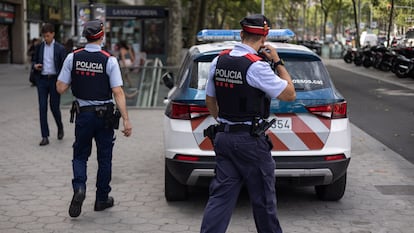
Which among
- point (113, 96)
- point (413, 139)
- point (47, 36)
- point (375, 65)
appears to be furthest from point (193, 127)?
point (375, 65)

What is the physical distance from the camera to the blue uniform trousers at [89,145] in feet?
17.5

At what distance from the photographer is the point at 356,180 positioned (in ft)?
23.1

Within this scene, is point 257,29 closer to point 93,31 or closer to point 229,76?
point 229,76

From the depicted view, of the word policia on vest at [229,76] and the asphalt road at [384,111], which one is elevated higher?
the word policia on vest at [229,76]

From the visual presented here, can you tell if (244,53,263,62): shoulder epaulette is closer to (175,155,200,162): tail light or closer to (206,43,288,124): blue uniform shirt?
(206,43,288,124): blue uniform shirt

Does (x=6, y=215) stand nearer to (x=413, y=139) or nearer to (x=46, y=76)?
(x=46, y=76)

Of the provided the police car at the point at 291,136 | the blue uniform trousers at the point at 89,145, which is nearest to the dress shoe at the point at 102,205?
the blue uniform trousers at the point at 89,145

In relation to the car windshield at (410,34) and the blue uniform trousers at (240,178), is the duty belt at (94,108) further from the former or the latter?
the car windshield at (410,34)

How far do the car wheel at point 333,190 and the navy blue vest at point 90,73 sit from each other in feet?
7.55

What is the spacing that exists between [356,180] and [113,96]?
3075 mm

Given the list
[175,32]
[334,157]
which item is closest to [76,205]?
[334,157]

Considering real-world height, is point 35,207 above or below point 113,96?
below

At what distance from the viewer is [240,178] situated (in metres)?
4.06

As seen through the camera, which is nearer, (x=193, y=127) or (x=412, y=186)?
(x=193, y=127)
